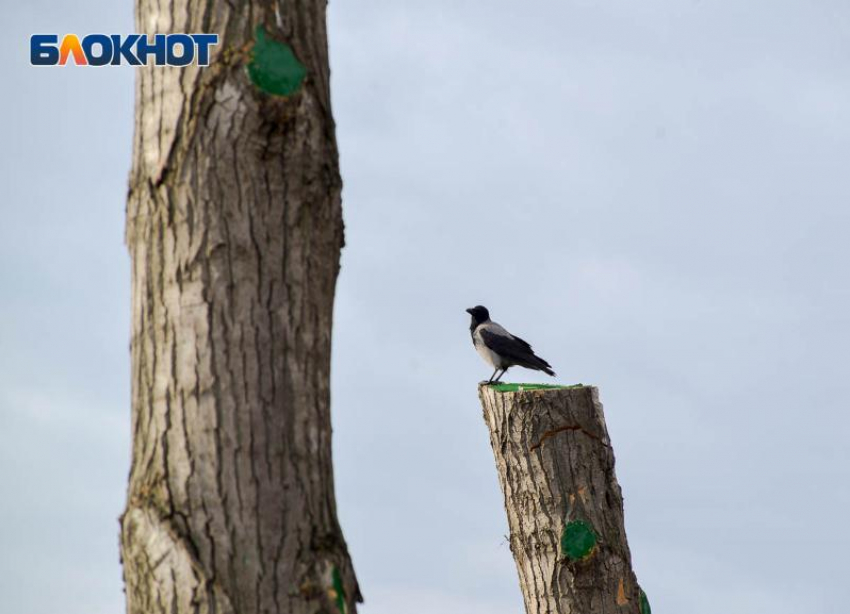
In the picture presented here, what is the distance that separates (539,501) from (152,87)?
15.4 ft

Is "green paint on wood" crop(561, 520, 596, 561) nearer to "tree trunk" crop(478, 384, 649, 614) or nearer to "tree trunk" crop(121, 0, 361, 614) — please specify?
"tree trunk" crop(478, 384, 649, 614)

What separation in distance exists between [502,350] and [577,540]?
475cm

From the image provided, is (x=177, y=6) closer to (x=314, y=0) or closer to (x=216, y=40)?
(x=216, y=40)

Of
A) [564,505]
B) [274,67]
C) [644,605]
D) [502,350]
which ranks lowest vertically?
[644,605]

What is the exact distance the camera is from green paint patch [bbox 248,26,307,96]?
11.8 ft

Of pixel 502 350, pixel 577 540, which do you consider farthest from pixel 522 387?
pixel 502 350

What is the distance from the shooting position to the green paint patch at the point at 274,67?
3600 millimetres

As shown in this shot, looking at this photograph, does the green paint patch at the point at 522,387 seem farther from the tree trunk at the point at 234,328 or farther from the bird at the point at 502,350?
the tree trunk at the point at 234,328

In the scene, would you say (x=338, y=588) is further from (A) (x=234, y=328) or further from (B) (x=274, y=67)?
(B) (x=274, y=67)

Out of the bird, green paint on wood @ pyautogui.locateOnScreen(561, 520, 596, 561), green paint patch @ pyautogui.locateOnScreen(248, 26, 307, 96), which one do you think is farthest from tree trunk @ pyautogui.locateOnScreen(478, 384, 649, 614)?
green paint patch @ pyautogui.locateOnScreen(248, 26, 307, 96)

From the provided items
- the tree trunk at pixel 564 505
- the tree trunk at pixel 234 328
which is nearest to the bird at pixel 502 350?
the tree trunk at pixel 564 505

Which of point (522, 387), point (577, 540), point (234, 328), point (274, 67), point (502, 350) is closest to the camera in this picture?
point (234, 328)

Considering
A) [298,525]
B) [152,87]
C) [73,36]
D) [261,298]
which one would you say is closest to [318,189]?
[261,298]

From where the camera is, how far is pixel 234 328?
3.46 m
